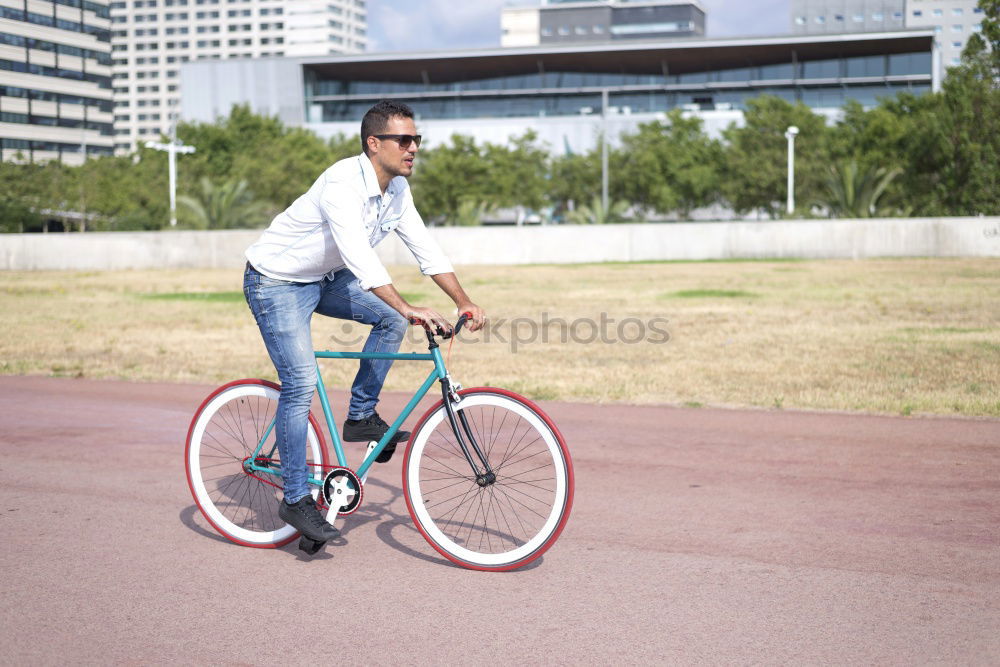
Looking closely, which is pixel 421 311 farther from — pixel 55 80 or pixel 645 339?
pixel 55 80

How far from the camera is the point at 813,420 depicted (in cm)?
792

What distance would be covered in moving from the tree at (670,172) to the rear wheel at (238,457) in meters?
52.1

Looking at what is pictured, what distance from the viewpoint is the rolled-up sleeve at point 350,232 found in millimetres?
4332

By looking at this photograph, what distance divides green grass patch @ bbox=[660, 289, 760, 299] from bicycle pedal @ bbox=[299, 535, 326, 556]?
14.9 m

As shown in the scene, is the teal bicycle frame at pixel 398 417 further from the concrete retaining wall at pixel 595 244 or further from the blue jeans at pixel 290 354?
the concrete retaining wall at pixel 595 244

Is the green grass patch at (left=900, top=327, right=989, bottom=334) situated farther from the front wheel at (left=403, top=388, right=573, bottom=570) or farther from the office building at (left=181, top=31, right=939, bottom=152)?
the office building at (left=181, top=31, right=939, bottom=152)

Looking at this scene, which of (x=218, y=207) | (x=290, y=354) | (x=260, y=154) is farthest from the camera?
(x=260, y=154)

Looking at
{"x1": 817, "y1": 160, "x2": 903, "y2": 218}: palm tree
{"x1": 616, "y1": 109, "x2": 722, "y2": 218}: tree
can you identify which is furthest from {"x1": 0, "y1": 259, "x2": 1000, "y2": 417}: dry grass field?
{"x1": 616, "y1": 109, "x2": 722, "y2": 218}: tree

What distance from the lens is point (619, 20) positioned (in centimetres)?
14825

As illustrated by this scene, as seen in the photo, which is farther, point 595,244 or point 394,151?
point 595,244

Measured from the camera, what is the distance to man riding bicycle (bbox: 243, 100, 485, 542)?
14.3 feet

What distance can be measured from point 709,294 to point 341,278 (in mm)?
15218

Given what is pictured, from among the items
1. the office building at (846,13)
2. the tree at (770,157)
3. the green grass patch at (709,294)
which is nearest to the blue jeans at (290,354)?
the green grass patch at (709,294)

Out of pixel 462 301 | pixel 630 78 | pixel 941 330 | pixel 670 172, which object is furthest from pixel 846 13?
pixel 462 301
